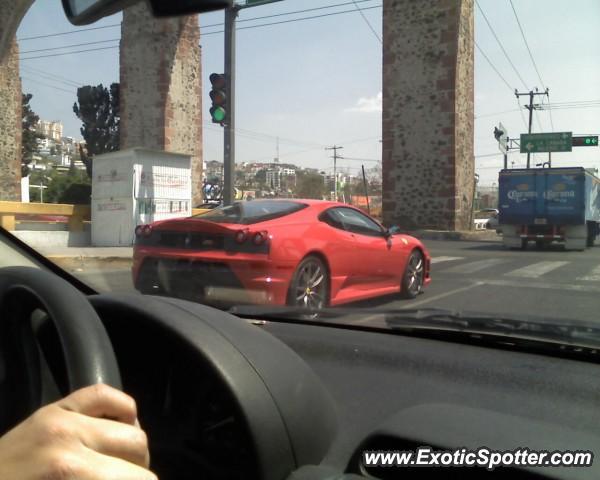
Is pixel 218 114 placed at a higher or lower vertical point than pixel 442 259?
higher

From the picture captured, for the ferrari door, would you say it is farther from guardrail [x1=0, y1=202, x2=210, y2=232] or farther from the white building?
the white building

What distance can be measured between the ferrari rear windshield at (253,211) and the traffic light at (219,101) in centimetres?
417

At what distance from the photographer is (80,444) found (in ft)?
3.02

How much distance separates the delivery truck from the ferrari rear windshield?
165 inches

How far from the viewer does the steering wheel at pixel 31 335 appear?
142cm

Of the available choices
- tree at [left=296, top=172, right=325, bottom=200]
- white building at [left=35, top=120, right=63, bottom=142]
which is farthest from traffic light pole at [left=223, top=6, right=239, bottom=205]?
white building at [left=35, top=120, right=63, bottom=142]

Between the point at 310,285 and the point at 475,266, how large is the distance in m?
3.52

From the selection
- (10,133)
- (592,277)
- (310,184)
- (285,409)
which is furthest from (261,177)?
(285,409)

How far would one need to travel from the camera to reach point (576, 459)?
59.9 inches

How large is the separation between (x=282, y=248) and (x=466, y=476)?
3.52 m

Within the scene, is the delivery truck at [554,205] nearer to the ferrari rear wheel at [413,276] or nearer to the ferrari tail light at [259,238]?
the ferrari rear wheel at [413,276]

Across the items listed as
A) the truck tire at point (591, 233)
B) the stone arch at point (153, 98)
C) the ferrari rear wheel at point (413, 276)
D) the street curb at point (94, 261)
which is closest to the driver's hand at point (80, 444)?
the street curb at point (94, 261)

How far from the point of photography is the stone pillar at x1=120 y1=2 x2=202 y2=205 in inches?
530

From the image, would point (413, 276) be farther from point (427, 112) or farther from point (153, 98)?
point (427, 112)
